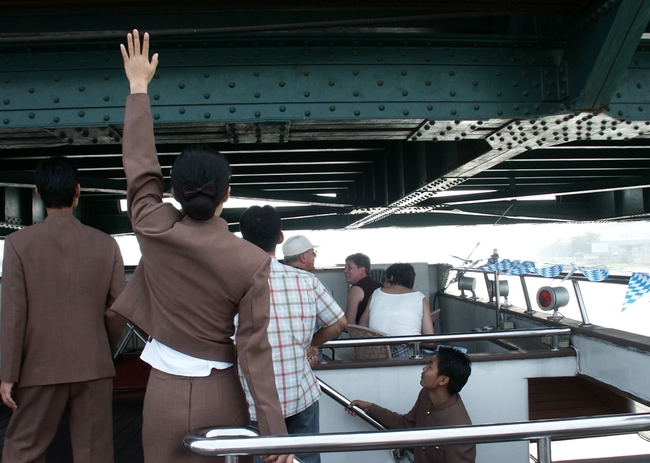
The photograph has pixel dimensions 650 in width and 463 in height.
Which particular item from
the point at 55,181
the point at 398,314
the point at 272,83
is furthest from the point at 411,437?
the point at 398,314

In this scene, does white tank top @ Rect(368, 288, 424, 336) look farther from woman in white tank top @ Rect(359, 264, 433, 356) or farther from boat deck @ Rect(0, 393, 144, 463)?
boat deck @ Rect(0, 393, 144, 463)

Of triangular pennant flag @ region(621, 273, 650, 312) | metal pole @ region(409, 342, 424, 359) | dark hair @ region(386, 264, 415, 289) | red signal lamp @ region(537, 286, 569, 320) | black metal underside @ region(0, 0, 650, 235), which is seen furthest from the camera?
red signal lamp @ region(537, 286, 569, 320)

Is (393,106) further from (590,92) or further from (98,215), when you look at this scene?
(98,215)

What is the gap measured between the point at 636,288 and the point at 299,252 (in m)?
2.90

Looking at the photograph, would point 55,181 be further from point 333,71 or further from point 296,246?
point 333,71

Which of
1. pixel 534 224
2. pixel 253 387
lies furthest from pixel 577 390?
pixel 534 224

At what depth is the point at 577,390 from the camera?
6.58m

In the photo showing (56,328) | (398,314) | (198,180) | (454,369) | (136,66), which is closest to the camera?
(198,180)

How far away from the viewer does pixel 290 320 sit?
2803mm

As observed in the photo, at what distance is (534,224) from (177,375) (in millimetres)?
15643

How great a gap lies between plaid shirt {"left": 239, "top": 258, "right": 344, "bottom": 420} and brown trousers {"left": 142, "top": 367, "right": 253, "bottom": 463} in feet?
2.41

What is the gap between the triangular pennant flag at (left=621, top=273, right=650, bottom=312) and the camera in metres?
4.34

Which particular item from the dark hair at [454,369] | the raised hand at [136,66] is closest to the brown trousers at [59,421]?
the raised hand at [136,66]

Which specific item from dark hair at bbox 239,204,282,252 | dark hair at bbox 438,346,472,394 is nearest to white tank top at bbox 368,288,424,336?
dark hair at bbox 438,346,472,394
